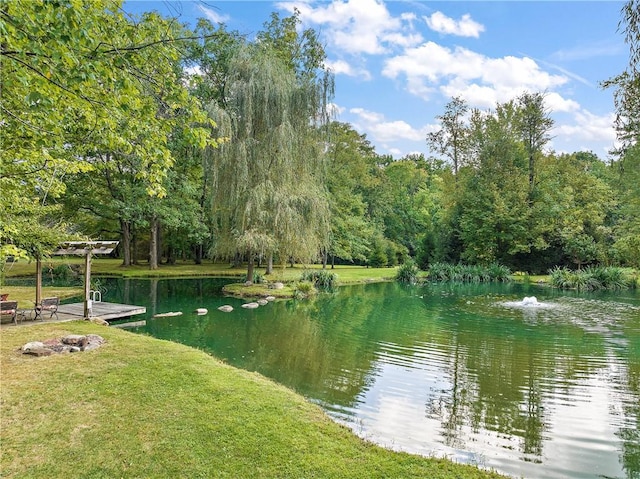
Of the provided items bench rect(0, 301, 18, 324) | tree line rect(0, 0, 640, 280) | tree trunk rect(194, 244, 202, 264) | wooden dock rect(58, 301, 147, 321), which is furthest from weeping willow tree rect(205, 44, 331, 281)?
tree trunk rect(194, 244, 202, 264)

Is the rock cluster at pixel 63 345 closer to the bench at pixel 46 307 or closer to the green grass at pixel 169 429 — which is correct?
the green grass at pixel 169 429

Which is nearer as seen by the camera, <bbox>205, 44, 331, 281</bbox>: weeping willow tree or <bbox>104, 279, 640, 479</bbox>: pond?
<bbox>104, 279, 640, 479</bbox>: pond

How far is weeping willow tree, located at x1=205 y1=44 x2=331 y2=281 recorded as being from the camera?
54.6ft

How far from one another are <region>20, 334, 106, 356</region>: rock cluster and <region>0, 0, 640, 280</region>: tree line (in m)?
2.05

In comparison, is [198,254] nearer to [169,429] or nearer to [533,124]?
[533,124]

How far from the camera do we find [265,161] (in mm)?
17188

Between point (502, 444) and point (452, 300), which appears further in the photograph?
point (452, 300)

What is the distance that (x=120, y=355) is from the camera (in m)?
6.58

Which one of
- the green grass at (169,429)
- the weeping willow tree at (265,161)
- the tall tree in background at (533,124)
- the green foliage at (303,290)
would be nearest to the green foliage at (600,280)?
the tall tree in background at (533,124)

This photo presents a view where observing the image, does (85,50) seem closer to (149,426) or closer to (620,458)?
(149,426)

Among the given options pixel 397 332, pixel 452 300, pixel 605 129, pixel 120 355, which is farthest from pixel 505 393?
pixel 605 129

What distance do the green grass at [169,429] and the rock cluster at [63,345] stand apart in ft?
1.40

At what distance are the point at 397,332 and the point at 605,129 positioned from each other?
14.5 meters

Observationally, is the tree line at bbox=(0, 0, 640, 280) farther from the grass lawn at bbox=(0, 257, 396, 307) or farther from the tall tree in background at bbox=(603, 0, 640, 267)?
the grass lawn at bbox=(0, 257, 396, 307)
